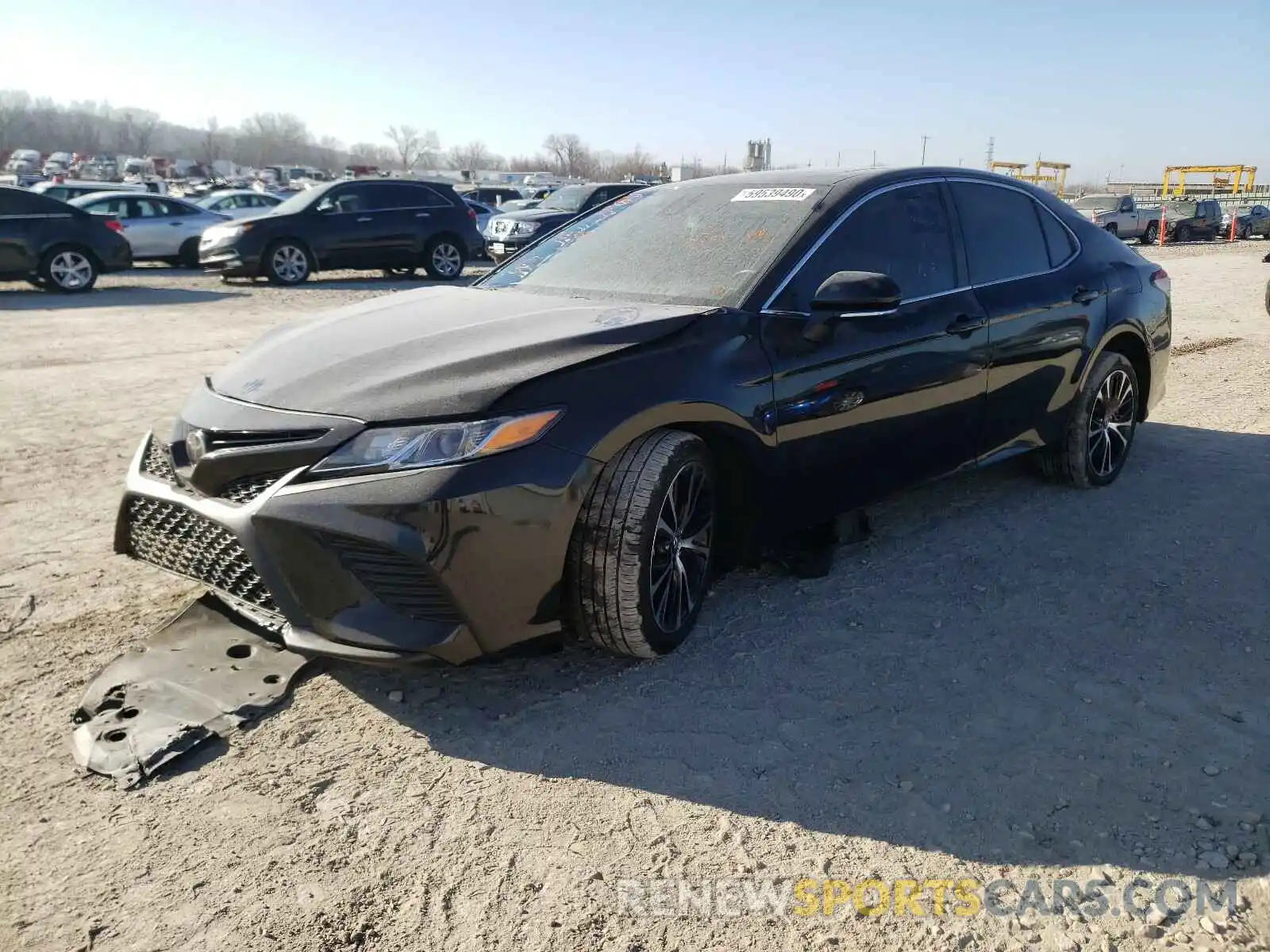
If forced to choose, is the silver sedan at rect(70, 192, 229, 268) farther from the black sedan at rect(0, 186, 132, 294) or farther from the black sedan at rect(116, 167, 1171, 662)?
the black sedan at rect(116, 167, 1171, 662)

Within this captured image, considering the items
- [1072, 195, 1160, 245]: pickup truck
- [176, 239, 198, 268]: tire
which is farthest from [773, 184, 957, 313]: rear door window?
[1072, 195, 1160, 245]: pickup truck

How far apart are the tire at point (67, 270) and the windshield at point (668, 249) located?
40.1ft

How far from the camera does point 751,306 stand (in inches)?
135

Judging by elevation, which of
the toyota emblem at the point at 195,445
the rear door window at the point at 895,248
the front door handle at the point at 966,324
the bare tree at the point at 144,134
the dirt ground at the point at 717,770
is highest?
the bare tree at the point at 144,134

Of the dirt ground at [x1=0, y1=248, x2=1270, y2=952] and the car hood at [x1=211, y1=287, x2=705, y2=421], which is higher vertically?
the car hood at [x1=211, y1=287, x2=705, y2=421]

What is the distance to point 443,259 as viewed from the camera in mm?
16688

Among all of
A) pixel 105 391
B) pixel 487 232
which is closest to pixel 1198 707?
pixel 105 391

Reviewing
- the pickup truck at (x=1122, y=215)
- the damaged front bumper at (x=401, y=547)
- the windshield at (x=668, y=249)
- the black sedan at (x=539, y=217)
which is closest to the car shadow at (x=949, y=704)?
the damaged front bumper at (x=401, y=547)

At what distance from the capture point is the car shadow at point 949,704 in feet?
8.28

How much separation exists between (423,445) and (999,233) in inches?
122

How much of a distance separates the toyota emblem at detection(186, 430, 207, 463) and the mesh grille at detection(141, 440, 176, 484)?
0.11m

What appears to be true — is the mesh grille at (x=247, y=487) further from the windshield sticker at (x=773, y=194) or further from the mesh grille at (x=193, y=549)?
the windshield sticker at (x=773, y=194)

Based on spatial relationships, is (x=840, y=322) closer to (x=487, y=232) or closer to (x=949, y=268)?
(x=949, y=268)

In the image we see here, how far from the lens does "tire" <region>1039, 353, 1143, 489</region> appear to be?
5.01 m
